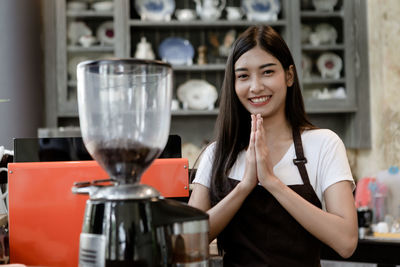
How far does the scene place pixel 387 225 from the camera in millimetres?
2482

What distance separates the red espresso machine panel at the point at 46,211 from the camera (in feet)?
3.69

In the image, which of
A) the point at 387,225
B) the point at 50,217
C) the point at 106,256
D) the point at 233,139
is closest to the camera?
the point at 106,256

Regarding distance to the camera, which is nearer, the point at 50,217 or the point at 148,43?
the point at 50,217

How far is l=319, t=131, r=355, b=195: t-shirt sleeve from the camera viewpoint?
4.37 feet

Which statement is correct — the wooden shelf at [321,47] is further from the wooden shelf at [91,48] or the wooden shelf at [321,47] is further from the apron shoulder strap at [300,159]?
the apron shoulder strap at [300,159]

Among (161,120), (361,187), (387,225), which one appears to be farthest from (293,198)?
(361,187)

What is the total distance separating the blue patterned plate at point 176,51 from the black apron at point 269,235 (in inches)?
94.4

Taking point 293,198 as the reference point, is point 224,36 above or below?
above

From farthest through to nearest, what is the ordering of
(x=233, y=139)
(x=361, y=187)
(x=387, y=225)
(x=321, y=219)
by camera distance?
(x=361, y=187) < (x=387, y=225) < (x=233, y=139) < (x=321, y=219)

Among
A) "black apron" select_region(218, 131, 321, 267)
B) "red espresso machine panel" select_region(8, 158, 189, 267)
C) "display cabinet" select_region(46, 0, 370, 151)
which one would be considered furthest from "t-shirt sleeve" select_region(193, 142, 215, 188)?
"display cabinet" select_region(46, 0, 370, 151)

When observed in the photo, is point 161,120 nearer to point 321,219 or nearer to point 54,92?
point 321,219

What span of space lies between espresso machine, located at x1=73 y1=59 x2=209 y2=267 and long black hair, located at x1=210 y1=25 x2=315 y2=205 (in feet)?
2.05

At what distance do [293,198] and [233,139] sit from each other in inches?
12.1

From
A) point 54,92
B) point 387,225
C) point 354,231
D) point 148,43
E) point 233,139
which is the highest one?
point 148,43
